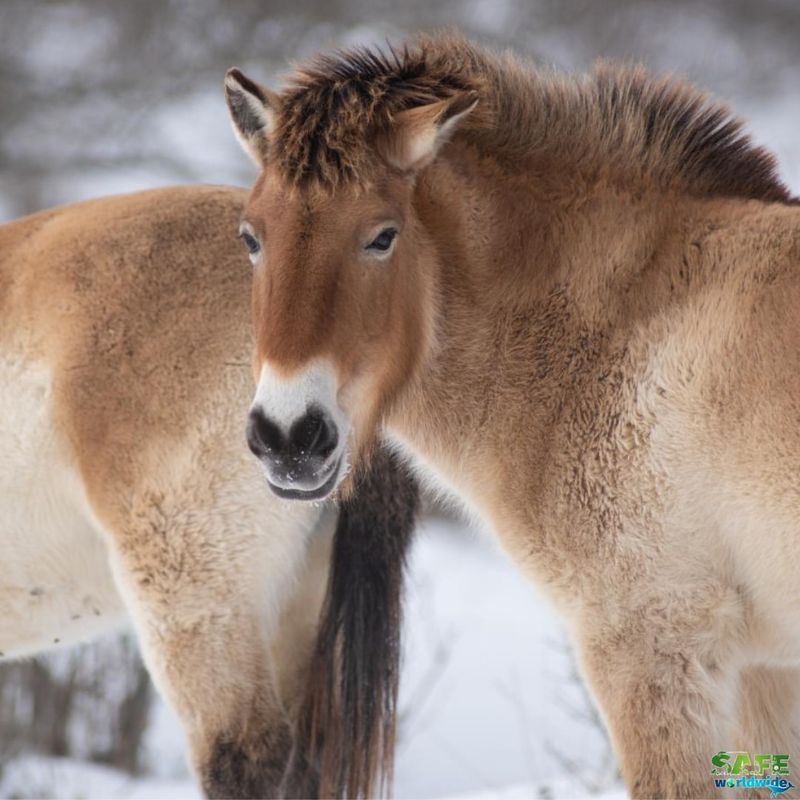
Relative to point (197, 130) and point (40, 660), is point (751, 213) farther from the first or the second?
point (197, 130)

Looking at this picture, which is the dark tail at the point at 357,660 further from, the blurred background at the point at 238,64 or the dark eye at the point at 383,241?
the blurred background at the point at 238,64

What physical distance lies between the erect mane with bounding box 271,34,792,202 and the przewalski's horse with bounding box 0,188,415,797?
34.6 inches

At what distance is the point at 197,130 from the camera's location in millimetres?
13891

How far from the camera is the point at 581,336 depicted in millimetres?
3074

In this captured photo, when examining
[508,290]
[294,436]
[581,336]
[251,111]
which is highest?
[251,111]

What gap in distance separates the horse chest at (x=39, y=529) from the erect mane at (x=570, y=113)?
128cm

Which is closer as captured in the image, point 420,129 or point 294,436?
point 294,436

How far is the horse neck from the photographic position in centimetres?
309

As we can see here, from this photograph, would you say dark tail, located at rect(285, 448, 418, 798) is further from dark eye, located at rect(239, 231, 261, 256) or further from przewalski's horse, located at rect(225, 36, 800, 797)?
dark eye, located at rect(239, 231, 261, 256)

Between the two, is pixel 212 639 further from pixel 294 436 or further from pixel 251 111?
pixel 251 111

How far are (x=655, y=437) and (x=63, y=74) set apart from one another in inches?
479

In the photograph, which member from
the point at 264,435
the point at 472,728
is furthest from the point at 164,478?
the point at 472,728

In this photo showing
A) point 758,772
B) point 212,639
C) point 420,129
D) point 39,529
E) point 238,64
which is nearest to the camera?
point 420,129

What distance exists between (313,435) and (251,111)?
36.4 inches
